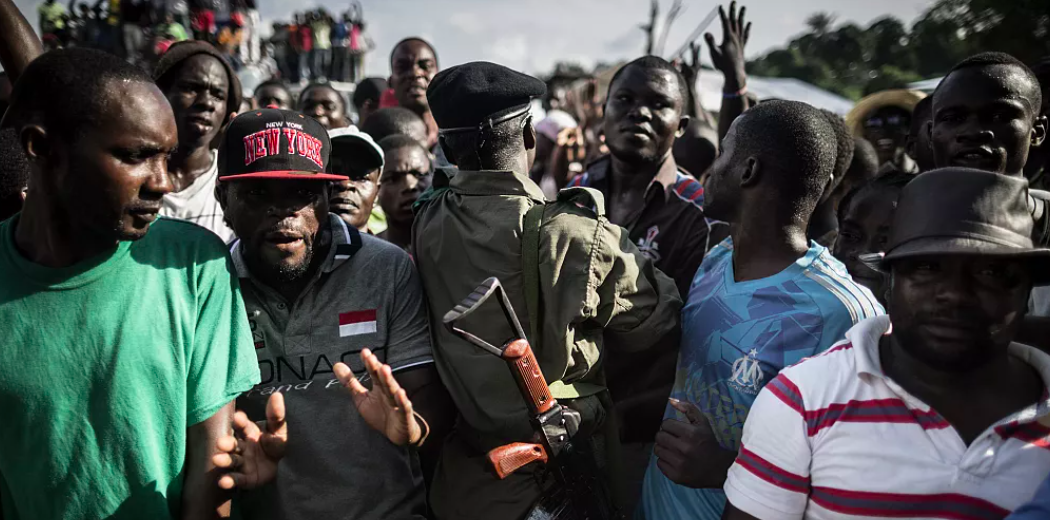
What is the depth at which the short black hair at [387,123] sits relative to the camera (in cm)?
486

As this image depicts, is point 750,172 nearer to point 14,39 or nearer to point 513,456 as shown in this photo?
point 513,456

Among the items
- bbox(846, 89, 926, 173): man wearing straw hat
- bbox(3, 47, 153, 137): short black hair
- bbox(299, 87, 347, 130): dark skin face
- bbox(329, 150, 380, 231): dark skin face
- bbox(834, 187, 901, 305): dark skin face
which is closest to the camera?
bbox(3, 47, 153, 137): short black hair

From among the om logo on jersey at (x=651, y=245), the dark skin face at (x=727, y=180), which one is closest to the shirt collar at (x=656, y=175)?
the om logo on jersey at (x=651, y=245)

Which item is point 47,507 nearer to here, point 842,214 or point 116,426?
point 116,426

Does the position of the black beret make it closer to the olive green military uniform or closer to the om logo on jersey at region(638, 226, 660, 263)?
the olive green military uniform

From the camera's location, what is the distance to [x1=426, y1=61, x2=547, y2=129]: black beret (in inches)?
98.7

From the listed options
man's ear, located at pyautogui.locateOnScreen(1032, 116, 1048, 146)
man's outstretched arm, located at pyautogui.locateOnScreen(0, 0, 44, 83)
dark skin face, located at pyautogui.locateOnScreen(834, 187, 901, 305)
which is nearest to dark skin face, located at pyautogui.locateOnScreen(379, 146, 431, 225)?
man's outstretched arm, located at pyautogui.locateOnScreen(0, 0, 44, 83)

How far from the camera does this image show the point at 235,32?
17.3m

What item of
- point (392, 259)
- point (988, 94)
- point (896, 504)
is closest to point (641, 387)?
point (392, 259)

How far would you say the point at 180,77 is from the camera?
4.05 m

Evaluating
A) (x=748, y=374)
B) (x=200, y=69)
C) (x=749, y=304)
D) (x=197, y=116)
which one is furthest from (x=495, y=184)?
(x=200, y=69)

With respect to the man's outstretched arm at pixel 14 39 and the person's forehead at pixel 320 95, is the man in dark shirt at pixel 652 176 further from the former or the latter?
the man's outstretched arm at pixel 14 39

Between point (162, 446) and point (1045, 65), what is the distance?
4.89 meters

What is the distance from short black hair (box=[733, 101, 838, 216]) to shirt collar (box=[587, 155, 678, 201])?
1.38 meters
